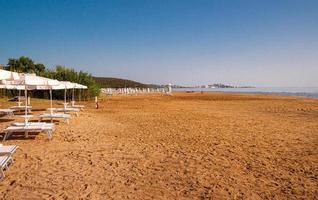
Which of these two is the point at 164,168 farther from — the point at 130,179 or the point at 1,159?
the point at 1,159

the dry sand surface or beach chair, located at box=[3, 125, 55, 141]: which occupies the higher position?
beach chair, located at box=[3, 125, 55, 141]

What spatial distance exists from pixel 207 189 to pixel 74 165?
2.87 meters

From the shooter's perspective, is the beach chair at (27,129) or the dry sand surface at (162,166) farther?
the beach chair at (27,129)

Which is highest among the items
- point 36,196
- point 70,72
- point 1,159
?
point 70,72

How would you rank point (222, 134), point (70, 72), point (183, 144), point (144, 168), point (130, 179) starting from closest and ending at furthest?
point (130, 179) < point (144, 168) < point (183, 144) < point (222, 134) < point (70, 72)

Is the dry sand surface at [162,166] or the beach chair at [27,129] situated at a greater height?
the beach chair at [27,129]

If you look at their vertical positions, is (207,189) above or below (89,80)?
below

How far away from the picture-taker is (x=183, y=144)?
8070 millimetres

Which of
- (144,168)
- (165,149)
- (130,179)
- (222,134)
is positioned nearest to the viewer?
(130,179)

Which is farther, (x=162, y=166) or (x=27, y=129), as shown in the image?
(x=27, y=129)

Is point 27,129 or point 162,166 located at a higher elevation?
point 27,129

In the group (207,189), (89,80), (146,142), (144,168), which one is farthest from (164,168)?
(89,80)

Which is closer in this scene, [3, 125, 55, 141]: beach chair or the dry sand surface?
the dry sand surface

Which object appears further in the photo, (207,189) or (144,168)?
(144,168)
